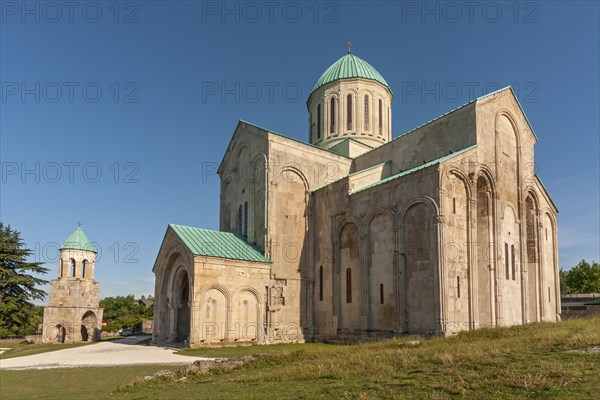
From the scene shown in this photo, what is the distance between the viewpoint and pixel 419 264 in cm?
1983

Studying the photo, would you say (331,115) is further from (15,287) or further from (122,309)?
(122,309)

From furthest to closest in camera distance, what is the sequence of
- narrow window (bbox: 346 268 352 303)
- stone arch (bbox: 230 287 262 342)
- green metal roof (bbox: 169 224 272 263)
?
narrow window (bbox: 346 268 352 303) < stone arch (bbox: 230 287 262 342) < green metal roof (bbox: 169 224 272 263)

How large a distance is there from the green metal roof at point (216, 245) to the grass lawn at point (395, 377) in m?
9.08

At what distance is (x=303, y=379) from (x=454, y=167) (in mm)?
13325

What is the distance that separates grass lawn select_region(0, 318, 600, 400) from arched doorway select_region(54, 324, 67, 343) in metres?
26.8

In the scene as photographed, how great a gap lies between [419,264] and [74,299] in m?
31.3

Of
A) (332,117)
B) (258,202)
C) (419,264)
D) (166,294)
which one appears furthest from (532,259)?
(166,294)

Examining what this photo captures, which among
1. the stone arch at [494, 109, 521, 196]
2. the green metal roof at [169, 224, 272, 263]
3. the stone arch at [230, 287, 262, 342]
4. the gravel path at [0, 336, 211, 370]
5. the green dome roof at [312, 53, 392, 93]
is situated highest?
the green dome roof at [312, 53, 392, 93]

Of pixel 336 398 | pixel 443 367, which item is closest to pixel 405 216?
pixel 443 367

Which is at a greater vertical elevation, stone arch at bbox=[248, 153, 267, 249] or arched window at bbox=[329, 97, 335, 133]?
arched window at bbox=[329, 97, 335, 133]

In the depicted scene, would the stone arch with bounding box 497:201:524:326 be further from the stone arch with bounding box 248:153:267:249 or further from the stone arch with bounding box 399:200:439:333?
the stone arch with bounding box 248:153:267:249

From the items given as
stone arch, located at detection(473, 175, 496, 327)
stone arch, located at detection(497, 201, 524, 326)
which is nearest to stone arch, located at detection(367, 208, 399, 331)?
stone arch, located at detection(473, 175, 496, 327)

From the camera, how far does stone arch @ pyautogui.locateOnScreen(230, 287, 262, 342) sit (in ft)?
75.9

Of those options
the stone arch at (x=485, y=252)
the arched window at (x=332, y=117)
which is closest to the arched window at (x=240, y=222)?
the arched window at (x=332, y=117)
